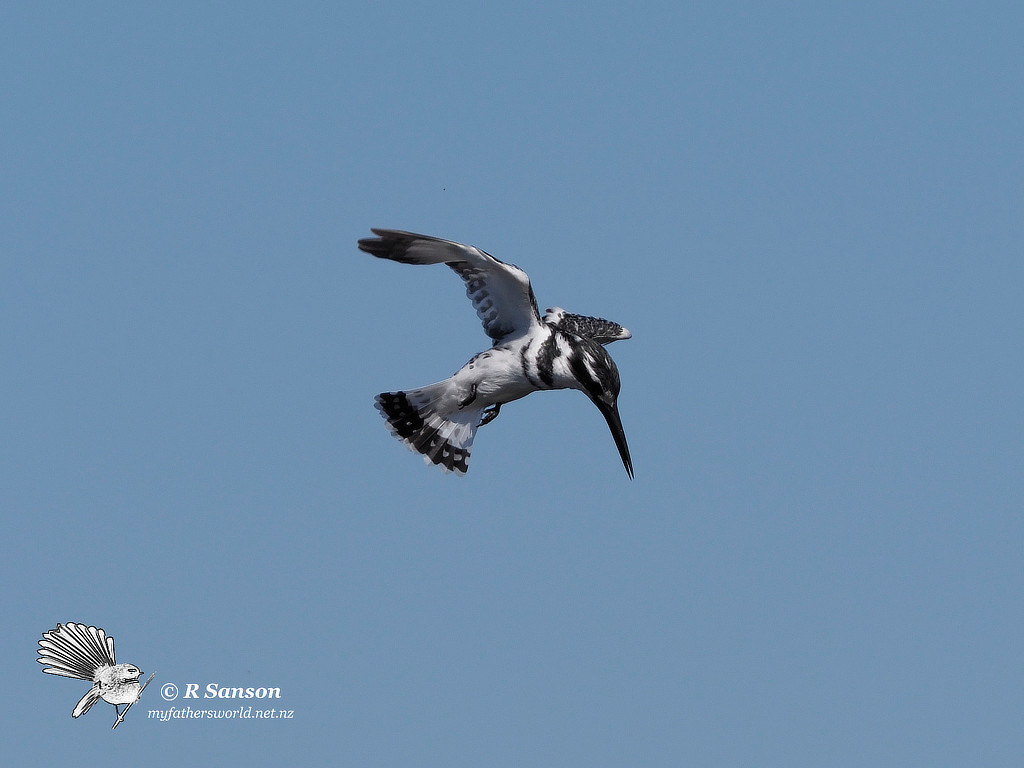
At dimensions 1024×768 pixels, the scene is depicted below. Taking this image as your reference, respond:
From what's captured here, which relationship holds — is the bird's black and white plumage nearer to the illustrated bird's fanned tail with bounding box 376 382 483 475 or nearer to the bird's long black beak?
the illustrated bird's fanned tail with bounding box 376 382 483 475

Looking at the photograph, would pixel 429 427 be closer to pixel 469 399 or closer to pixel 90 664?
pixel 469 399

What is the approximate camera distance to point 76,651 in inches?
469

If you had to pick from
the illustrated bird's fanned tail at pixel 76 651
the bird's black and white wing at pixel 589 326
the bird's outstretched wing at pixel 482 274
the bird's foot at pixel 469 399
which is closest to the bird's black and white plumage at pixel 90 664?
the illustrated bird's fanned tail at pixel 76 651

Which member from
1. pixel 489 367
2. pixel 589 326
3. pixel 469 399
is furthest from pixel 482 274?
pixel 589 326

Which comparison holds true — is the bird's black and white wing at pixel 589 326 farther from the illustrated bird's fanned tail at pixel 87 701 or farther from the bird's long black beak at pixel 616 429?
the illustrated bird's fanned tail at pixel 87 701

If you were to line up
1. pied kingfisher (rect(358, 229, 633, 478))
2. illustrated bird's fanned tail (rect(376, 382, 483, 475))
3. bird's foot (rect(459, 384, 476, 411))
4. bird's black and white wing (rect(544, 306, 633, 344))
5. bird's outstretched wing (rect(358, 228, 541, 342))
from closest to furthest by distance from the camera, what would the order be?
bird's outstretched wing (rect(358, 228, 541, 342))
pied kingfisher (rect(358, 229, 633, 478))
bird's foot (rect(459, 384, 476, 411))
illustrated bird's fanned tail (rect(376, 382, 483, 475))
bird's black and white wing (rect(544, 306, 633, 344))

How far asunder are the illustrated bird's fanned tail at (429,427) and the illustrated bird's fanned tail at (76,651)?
3.25 m

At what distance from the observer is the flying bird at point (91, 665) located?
38.8ft

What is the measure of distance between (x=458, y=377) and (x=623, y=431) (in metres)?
1.58

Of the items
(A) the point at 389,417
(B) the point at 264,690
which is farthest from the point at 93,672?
(A) the point at 389,417

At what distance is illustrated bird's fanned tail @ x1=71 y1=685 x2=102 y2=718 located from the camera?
1181cm

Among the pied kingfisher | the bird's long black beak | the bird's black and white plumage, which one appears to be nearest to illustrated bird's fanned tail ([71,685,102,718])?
the bird's black and white plumage

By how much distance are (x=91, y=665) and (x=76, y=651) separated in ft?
0.63

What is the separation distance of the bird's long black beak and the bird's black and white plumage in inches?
184
